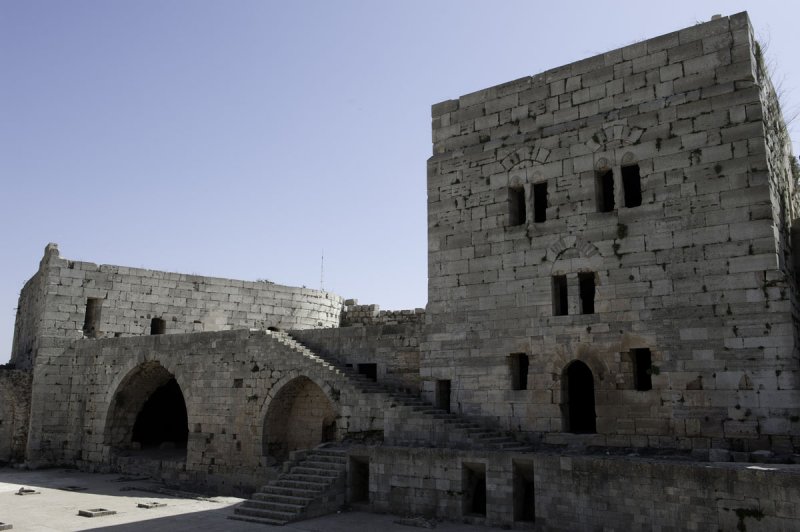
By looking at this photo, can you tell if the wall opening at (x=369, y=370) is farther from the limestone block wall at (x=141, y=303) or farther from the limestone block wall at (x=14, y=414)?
the limestone block wall at (x=14, y=414)

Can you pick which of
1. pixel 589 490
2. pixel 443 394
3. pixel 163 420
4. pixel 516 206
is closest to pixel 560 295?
pixel 516 206

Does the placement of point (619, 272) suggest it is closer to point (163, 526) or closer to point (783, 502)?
point (783, 502)

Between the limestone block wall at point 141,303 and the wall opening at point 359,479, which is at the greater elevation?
the limestone block wall at point 141,303

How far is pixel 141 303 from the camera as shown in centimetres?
2400

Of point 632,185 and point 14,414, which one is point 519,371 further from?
point 14,414

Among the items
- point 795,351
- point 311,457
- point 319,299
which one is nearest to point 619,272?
point 795,351

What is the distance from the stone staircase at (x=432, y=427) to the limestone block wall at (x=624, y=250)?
450mm

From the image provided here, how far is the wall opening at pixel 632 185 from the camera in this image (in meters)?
14.2

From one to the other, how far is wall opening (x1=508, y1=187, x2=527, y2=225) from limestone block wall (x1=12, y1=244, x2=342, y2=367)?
43.8ft

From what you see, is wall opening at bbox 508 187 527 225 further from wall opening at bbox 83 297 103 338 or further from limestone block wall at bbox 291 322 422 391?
wall opening at bbox 83 297 103 338

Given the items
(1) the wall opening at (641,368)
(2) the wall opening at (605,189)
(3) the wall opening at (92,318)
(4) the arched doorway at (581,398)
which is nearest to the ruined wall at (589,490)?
(1) the wall opening at (641,368)

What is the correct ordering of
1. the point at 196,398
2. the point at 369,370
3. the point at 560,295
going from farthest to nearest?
1. the point at 196,398
2. the point at 369,370
3. the point at 560,295

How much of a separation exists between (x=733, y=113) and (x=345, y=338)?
11.0m

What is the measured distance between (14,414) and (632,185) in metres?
21.2
